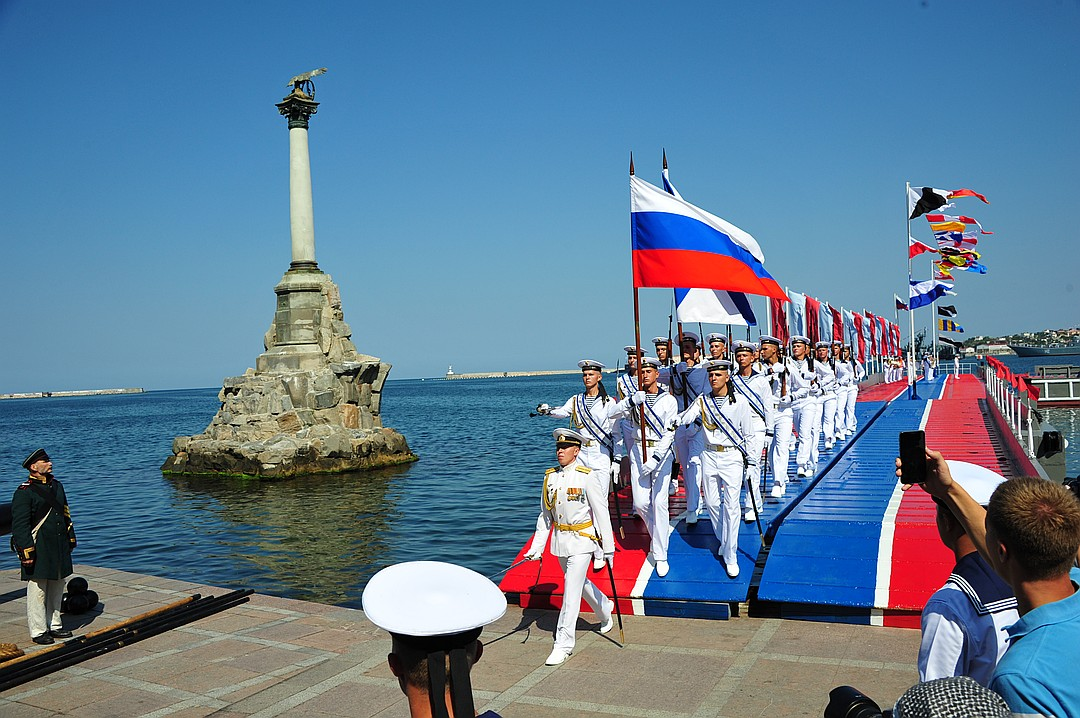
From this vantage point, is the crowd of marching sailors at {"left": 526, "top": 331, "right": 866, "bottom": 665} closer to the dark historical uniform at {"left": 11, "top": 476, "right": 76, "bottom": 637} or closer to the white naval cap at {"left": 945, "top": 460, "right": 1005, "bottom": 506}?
the white naval cap at {"left": 945, "top": 460, "right": 1005, "bottom": 506}

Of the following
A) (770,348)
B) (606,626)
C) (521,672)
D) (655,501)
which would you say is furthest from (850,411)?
(521,672)

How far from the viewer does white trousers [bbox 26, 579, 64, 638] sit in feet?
29.2

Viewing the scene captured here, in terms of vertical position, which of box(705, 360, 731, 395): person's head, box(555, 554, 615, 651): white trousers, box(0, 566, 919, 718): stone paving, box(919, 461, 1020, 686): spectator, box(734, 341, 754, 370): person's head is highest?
box(734, 341, 754, 370): person's head

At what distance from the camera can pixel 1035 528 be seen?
247 cm

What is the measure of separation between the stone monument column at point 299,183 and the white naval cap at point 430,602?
1257 inches

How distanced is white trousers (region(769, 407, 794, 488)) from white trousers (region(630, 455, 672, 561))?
3589mm

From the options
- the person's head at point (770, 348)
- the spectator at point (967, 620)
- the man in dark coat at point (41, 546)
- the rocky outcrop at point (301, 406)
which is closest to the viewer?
the spectator at point (967, 620)

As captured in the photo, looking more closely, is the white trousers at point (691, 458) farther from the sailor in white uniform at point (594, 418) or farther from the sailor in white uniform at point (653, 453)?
the sailor in white uniform at point (594, 418)

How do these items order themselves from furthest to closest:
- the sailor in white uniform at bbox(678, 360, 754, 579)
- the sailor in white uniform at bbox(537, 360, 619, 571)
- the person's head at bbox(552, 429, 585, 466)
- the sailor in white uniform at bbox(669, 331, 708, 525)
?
the sailor in white uniform at bbox(537, 360, 619, 571) < the sailor in white uniform at bbox(669, 331, 708, 525) < the sailor in white uniform at bbox(678, 360, 754, 579) < the person's head at bbox(552, 429, 585, 466)

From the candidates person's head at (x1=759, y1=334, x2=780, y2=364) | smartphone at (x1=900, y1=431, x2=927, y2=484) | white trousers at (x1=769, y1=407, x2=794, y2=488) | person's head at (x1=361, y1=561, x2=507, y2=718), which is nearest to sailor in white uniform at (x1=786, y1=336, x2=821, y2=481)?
person's head at (x1=759, y1=334, x2=780, y2=364)

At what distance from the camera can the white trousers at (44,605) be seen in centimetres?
890

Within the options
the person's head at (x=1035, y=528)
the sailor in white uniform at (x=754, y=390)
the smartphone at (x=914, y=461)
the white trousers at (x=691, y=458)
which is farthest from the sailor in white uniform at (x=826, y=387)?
the person's head at (x=1035, y=528)

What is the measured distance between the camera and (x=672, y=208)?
10.1 meters

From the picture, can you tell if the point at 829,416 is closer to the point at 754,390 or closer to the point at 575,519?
the point at 754,390
